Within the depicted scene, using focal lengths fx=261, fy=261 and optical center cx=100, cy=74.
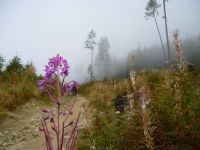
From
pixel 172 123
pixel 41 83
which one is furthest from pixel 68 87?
pixel 172 123

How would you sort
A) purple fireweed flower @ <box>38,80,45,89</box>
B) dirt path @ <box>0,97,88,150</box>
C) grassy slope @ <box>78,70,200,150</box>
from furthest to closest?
dirt path @ <box>0,97,88,150</box>
grassy slope @ <box>78,70,200,150</box>
purple fireweed flower @ <box>38,80,45,89</box>

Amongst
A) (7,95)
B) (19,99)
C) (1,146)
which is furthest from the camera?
(19,99)

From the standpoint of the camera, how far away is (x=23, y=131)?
7.12 meters

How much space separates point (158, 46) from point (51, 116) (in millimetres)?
140505

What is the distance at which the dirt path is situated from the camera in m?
5.76

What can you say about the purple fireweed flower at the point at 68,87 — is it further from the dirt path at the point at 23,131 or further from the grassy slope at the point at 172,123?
the dirt path at the point at 23,131

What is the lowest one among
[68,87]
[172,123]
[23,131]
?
[23,131]

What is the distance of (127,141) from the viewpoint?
12.3 feet

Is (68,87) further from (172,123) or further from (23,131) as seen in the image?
(23,131)

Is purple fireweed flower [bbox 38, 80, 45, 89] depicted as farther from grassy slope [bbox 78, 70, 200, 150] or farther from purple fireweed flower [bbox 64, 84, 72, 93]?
grassy slope [bbox 78, 70, 200, 150]

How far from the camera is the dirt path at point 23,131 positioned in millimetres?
5765

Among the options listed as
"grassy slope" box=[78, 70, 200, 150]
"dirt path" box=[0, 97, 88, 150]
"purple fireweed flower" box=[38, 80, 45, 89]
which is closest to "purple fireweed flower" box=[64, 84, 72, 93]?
"purple fireweed flower" box=[38, 80, 45, 89]

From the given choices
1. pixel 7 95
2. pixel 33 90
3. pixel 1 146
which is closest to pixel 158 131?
pixel 1 146

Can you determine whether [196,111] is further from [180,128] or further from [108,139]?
[108,139]
